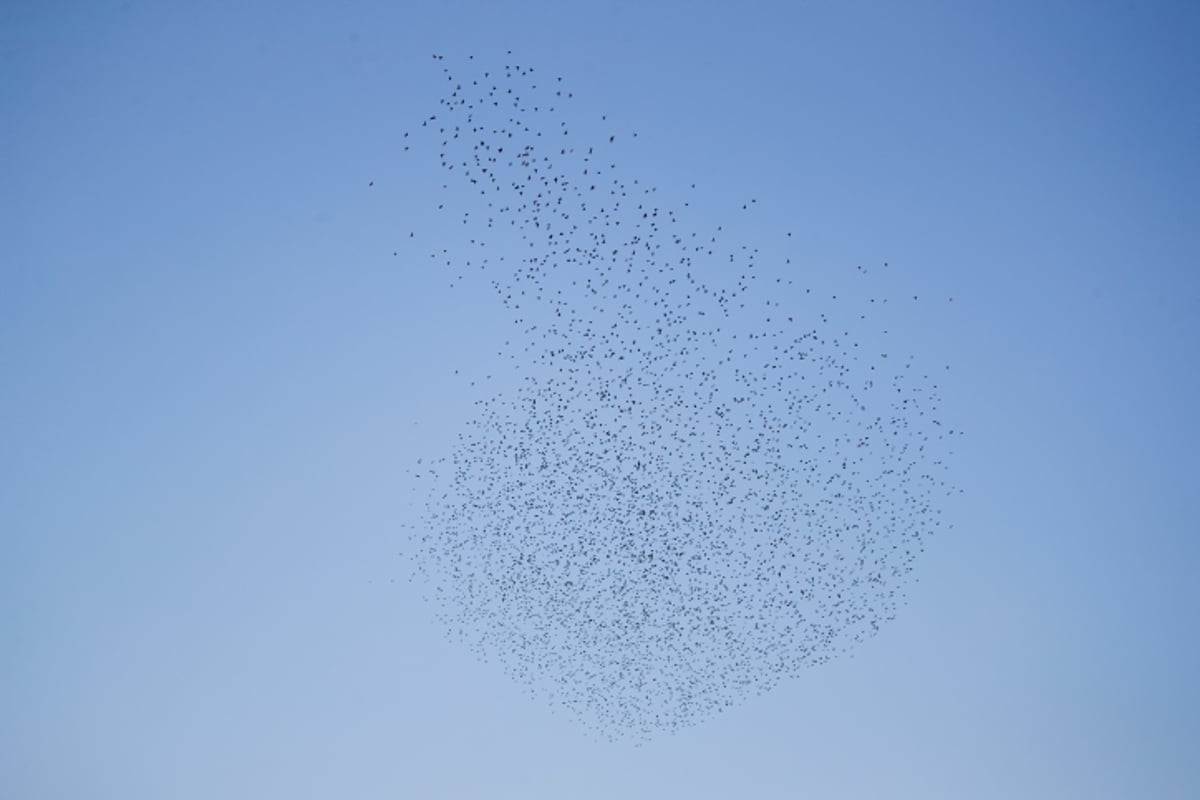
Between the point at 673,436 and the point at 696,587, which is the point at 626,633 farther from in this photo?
the point at 673,436

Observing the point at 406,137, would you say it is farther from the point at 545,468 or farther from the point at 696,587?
the point at 696,587

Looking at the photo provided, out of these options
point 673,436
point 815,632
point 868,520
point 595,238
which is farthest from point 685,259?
point 815,632

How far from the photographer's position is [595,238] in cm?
1700

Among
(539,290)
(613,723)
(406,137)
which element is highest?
(406,137)

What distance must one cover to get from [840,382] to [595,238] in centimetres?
508

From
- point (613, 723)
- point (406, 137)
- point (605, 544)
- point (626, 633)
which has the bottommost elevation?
point (613, 723)

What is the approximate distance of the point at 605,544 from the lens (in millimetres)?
18516

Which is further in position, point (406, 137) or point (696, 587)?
point (696, 587)

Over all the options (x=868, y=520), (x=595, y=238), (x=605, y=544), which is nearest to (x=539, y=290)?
(x=595, y=238)

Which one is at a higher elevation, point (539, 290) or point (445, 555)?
point (539, 290)

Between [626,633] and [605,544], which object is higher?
[605,544]

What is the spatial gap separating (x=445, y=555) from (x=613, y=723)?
4434 millimetres

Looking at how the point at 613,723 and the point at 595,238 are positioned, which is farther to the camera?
the point at 613,723

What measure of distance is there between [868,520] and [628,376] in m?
5.15
